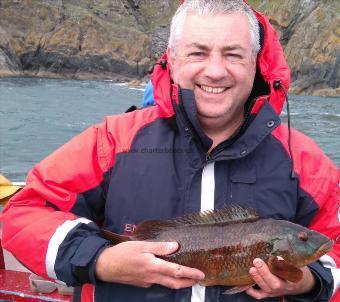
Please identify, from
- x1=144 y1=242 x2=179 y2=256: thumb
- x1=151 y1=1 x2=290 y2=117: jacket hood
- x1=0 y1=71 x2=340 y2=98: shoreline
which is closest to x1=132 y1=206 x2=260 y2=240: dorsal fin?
x1=144 y1=242 x2=179 y2=256: thumb

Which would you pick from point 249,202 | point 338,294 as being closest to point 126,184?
point 249,202

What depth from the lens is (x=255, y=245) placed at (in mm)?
2822

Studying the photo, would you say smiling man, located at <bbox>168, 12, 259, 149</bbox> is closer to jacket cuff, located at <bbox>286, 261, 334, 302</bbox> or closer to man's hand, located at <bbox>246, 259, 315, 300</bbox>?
man's hand, located at <bbox>246, 259, 315, 300</bbox>

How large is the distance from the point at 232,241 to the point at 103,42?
98.5m

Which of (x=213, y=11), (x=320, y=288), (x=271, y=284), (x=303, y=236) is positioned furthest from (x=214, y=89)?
(x=320, y=288)

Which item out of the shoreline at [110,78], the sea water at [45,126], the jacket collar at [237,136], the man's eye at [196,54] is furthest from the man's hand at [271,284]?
the shoreline at [110,78]

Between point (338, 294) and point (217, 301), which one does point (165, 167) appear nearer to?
point (217, 301)

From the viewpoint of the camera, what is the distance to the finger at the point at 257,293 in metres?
2.61

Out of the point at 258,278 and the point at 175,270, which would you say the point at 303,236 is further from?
the point at 175,270

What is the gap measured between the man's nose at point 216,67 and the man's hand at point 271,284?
0.92 metres

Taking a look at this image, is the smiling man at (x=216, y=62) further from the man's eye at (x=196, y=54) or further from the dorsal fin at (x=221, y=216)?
the dorsal fin at (x=221, y=216)

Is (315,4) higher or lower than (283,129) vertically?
higher

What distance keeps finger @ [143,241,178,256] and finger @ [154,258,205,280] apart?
0.07m

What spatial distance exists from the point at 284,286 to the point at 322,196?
50 centimetres
